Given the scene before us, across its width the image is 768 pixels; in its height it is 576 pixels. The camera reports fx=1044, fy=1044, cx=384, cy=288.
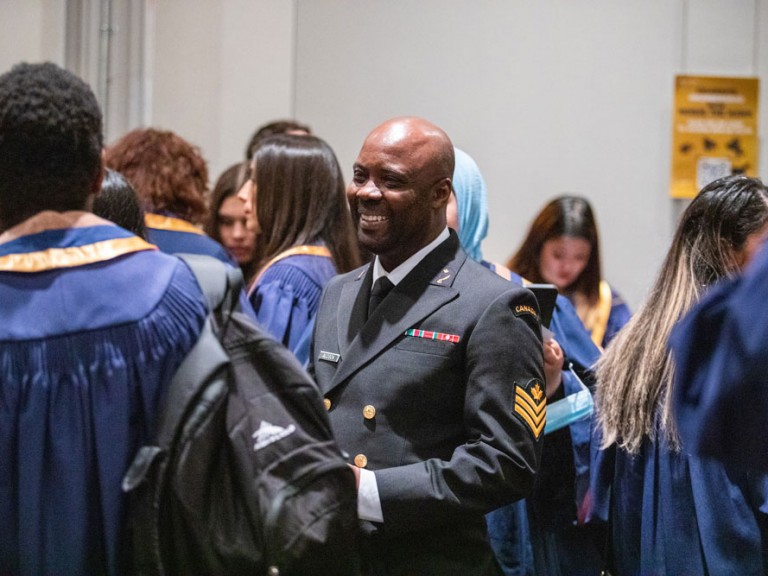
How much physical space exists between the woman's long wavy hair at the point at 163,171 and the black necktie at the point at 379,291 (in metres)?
1.68

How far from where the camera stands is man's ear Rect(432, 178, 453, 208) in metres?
2.28

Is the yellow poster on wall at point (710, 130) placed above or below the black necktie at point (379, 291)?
above

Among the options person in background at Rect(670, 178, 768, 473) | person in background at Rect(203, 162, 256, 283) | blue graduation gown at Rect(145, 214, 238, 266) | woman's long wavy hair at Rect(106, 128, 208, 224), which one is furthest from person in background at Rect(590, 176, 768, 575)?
person in background at Rect(203, 162, 256, 283)

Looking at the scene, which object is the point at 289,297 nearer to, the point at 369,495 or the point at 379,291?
the point at 379,291

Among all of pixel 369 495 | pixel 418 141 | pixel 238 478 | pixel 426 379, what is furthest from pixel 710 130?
pixel 238 478

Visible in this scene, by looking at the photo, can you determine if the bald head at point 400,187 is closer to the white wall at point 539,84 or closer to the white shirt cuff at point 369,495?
the white shirt cuff at point 369,495

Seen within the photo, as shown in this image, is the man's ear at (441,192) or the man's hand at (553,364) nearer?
the man's ear at (441,192)

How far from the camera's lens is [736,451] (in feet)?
4.60

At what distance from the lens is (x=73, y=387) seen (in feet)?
5.41

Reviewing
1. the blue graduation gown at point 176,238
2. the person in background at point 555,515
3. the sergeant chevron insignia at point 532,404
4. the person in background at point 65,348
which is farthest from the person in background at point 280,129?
the person in background at point 65,348

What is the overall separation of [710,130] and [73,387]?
182 inches

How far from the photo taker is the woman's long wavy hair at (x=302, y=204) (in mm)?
3279

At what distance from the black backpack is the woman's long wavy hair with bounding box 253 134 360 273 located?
152 centimetres

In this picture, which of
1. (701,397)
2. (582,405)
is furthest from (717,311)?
(582,405)
